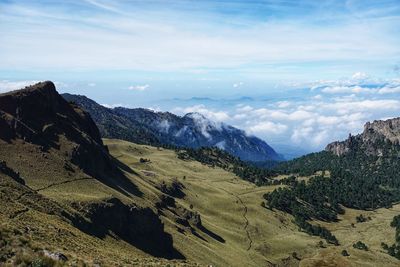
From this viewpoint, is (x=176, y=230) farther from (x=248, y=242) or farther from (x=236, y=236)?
(x=248, y=242)

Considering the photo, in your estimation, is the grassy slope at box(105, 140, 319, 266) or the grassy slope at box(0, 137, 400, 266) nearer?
the grassy slope at box(0, 137, 400, 266)

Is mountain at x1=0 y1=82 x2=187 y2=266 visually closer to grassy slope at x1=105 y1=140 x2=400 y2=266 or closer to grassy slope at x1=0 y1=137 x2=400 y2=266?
grassy slope at x1=0 y1=137 x2=400 y2=266

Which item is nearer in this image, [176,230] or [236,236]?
[176,230]

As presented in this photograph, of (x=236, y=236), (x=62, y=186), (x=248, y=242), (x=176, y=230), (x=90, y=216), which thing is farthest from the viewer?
(x=236, y=236)

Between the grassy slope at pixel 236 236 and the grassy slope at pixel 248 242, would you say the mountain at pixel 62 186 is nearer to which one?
the grassy slope at pixel 236 236

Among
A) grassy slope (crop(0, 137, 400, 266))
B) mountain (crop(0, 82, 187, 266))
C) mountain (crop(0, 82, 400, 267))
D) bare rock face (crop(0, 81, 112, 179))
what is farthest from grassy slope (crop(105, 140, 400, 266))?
bare rock face (crop(0, 81, 112, 179))

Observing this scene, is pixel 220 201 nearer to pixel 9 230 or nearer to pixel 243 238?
pixel 243 238

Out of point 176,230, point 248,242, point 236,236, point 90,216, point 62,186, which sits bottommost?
point 248,242

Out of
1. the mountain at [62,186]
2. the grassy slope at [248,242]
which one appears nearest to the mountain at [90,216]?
the mountain at [62,186]

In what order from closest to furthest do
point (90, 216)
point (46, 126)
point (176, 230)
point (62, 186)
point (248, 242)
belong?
point (90, 216) < point (62, 186) < point (46, 126) < point (176, 230) < point (248, 242)

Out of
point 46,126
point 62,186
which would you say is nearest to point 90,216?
point 62,186

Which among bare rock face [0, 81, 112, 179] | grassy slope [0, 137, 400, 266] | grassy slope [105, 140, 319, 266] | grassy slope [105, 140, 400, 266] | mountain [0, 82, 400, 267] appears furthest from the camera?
grassy slope [105, 140, 319, 266]

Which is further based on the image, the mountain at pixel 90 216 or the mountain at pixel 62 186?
the mountain at pixel 62 186

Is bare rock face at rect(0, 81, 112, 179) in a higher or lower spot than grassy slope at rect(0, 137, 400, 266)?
higher
